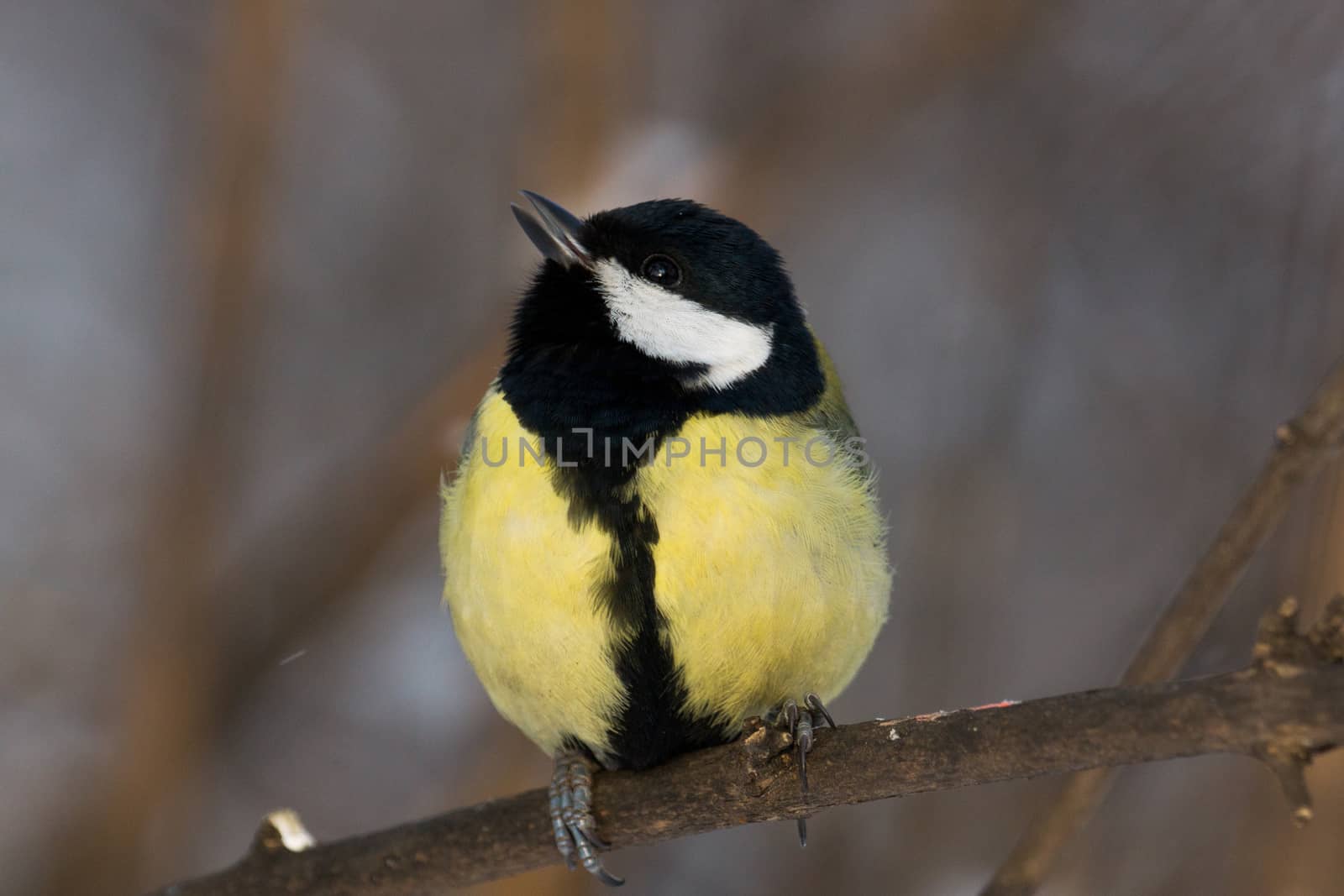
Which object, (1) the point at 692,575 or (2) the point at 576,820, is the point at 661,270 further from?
(2) the point at 576,820

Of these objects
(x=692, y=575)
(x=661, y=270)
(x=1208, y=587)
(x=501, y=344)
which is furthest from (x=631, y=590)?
(x=501, y=344)

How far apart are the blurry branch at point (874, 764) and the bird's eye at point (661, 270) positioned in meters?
0.61

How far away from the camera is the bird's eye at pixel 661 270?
5.57 ft

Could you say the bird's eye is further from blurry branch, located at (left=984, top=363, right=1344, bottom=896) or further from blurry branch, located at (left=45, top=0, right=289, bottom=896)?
blurry branch, located at (left=45, top=0, right=289, bottom=896)

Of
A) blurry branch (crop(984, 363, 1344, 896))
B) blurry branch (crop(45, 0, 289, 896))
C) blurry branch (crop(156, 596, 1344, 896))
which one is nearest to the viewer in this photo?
blurry branch (crop(156, 596, 1344, 896))

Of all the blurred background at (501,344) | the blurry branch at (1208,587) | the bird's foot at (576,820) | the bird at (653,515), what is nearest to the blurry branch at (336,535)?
the blurred background at (501,344)

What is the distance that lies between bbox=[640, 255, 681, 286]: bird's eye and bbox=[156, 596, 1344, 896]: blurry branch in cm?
61

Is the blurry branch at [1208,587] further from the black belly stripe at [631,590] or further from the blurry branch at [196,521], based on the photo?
the blurry branch at [196,521]

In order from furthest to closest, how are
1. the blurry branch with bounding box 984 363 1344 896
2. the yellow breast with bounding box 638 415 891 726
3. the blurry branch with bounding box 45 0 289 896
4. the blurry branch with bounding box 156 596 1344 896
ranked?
the blurry branch with bounding box 45 0 289 896, the yellow breast with bounding box 638 415 891 726, the blurry branch with bounding box 984 363 1344 896, the blurry branch with bounding box 156 596 1344 896

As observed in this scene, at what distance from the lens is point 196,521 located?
2326 mm

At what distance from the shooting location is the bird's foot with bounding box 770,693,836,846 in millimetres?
1353

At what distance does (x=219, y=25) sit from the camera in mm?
2447

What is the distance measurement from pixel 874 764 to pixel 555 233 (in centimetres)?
83

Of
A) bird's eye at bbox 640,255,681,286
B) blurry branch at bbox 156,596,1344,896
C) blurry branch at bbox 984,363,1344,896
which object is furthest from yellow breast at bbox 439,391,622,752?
blurry branch at bbox 984,363,1344,896
